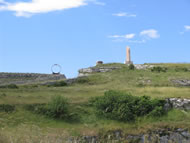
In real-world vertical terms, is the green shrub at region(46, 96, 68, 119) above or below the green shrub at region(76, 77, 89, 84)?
below

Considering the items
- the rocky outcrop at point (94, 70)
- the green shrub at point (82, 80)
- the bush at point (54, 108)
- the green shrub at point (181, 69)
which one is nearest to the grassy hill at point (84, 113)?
the bush at point (54, 108)

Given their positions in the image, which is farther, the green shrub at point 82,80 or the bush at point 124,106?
the green shrub at point 82,80

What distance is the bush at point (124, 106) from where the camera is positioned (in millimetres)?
20500

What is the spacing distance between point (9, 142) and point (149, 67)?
33638 mm

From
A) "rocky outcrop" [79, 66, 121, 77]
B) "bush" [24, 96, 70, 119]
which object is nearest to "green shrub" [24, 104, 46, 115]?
"bush" [24, 96, 70, 119]

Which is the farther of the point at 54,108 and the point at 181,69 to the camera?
the point at 181,69

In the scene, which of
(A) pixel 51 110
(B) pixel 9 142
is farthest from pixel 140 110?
(B) pixel 9 142

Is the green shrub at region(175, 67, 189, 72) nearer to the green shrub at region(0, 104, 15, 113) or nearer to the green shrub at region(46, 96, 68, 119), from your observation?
the green shrub at region(46, 96, 68, 119)

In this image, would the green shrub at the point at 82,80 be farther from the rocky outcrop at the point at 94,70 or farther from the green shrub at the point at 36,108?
the green shrub at the point at 36,108

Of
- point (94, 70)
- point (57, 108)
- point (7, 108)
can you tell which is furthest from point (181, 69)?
point (7, 108)

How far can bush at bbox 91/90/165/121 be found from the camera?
67.3ft

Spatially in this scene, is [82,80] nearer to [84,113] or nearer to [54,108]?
[84,113]

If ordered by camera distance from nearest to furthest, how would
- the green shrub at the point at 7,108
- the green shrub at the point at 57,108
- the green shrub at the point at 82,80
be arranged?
the green shrub at the point at 7,108
the green shrub at the point at 57,108
the green shrub at the point at 82,80

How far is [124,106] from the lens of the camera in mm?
21031
